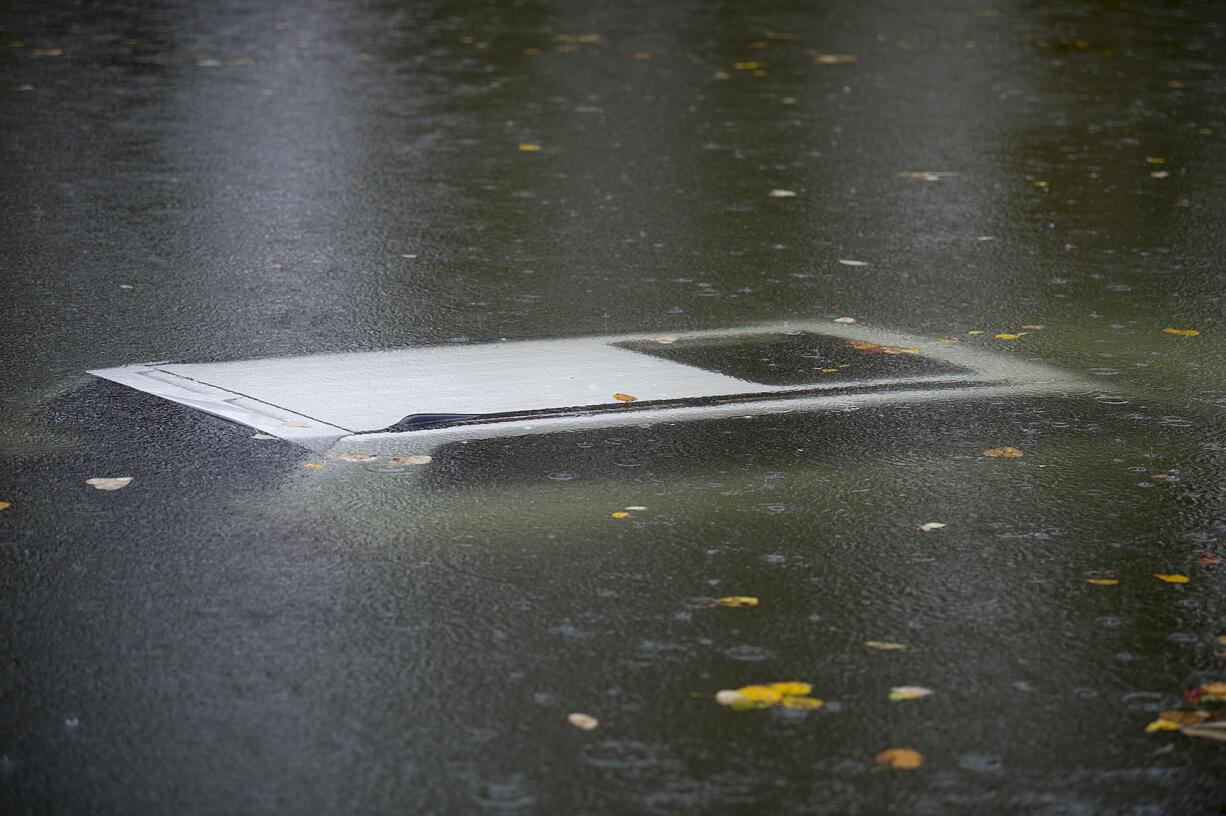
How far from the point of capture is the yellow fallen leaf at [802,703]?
4137 mm

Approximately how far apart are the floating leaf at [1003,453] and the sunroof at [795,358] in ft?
3.16

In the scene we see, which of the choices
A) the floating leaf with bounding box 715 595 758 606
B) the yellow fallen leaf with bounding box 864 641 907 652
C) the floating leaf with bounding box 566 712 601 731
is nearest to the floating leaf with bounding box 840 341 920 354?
the floating leaf with bounding box 715 595 758 606

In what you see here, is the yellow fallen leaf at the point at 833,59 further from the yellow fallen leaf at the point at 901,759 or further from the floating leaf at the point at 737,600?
the yellow fallen leaf at the point at 901,759

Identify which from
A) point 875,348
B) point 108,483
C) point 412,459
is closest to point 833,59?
point 875,348

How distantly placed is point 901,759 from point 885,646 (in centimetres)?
66

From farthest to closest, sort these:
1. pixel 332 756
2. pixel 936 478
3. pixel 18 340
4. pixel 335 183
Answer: pixel 335 183, pixel 18 340, pixel 936 478, pixel 332 756

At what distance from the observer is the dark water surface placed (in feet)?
12.8

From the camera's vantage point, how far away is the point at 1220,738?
3.98 meters

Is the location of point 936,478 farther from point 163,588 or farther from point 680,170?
point 680,170

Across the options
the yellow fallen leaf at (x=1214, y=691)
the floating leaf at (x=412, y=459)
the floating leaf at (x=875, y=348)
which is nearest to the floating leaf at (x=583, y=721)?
the yellow fallen leaf at (x=1214, y=691)

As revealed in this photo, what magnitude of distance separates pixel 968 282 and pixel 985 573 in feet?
13.0

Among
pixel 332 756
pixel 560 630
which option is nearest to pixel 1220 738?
pixel 560 630

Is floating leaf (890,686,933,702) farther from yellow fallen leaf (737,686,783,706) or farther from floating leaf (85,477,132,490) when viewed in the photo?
floating leaf (85,477,132,490)

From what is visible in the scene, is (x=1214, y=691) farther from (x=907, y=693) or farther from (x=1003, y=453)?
(x=1003, y=453)
